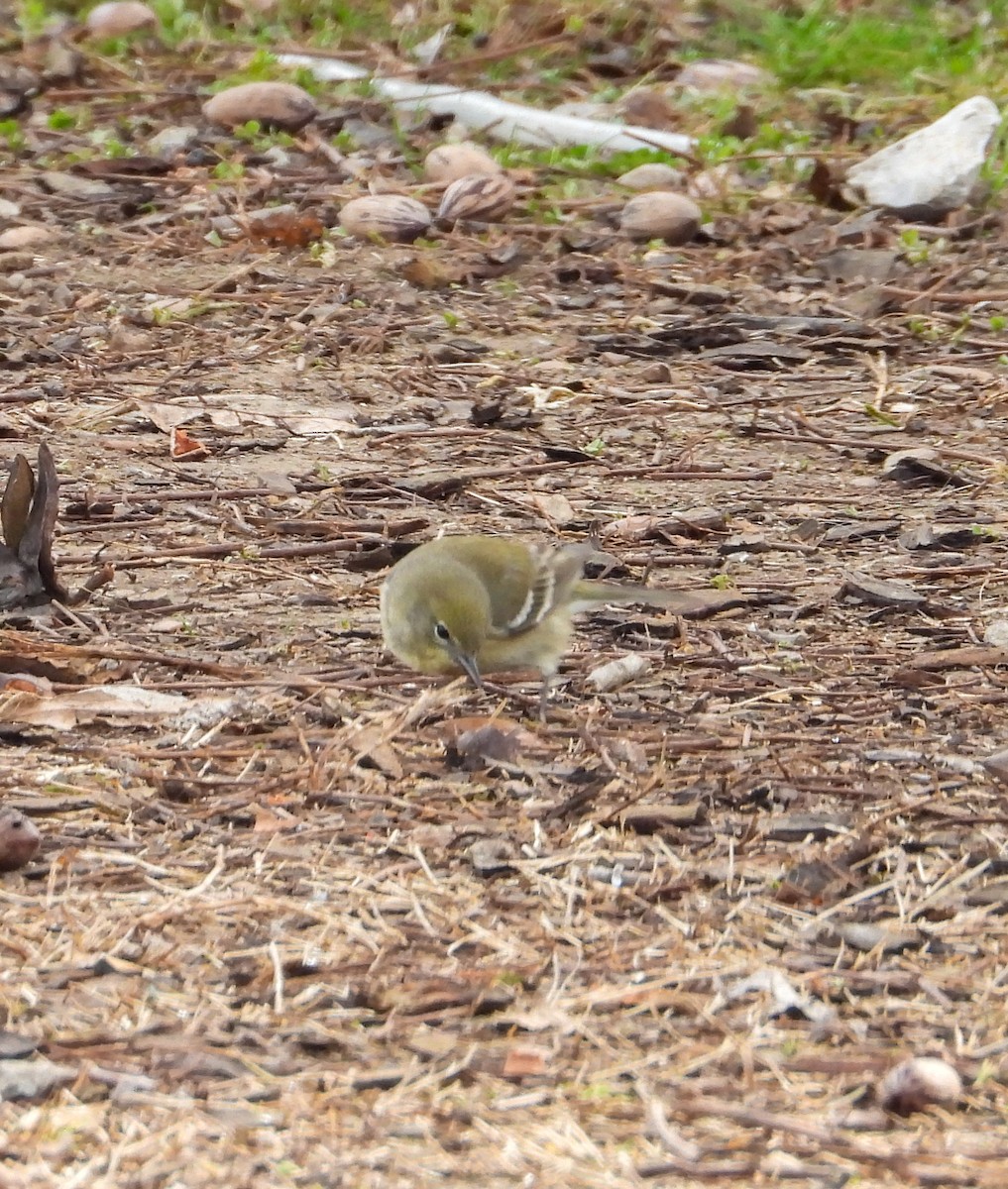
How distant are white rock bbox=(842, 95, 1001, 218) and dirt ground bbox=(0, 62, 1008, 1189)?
48.9 inches

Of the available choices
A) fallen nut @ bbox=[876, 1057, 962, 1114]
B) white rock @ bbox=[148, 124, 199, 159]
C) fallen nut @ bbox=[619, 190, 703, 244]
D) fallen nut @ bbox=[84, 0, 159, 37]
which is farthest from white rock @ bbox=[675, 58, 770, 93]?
fallen nut @ bbox=[876, 1057, 962, 1114]

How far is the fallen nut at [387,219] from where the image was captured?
9.05 meters

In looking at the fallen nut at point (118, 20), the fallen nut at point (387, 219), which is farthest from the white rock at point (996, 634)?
the fallen nut at point (118, 20)

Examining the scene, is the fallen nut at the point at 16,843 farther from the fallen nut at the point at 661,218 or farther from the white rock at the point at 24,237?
the fallen nut at the point at 661,218

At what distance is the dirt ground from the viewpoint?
282 cm

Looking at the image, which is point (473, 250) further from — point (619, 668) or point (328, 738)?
point (328, 738)

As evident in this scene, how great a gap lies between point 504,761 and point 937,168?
6.31m

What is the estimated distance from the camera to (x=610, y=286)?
28.8 feet

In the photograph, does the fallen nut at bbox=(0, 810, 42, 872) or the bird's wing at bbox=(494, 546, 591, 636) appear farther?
the bird's wing at bbox=(494, 546, 591, 636)

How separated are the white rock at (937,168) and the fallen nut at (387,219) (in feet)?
7.70

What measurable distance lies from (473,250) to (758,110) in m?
2.94

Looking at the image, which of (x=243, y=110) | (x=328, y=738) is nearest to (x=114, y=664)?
(x=328, y=738)

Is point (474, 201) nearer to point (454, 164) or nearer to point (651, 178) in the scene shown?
point (454, 164)

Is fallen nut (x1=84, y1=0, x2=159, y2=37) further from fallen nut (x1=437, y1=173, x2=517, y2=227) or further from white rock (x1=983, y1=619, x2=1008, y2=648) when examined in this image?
white rock (x1=983, y1=619, x2=1008, y2=648)
